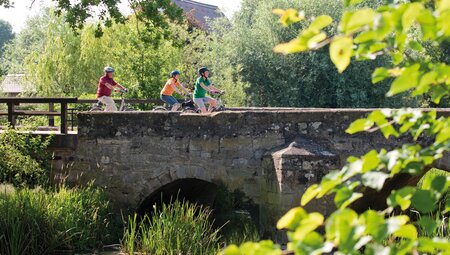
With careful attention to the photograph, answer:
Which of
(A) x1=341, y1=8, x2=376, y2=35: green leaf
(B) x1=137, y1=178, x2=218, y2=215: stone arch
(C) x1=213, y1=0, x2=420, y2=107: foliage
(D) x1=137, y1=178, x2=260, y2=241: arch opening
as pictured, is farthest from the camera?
(C) x1=213, y1=0, x2=420, y2=107: foliage

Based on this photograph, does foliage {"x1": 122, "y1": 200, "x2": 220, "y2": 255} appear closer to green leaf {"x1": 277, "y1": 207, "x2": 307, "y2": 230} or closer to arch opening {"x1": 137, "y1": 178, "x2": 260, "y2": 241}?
arch opening {"x1": 137, "y1": 178, "x2": 260, "y2": 241}

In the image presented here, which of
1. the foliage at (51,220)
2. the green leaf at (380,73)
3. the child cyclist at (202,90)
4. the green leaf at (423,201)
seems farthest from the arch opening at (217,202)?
the green leaf at (423,201)

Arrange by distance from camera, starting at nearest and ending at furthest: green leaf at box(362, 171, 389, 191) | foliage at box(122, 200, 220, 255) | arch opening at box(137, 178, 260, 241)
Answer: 1. green leaf at box(362, 171, 389, 191)
2. foliage at box(122, 200, 220, 255)
3. arch opening at box(137, 178, 260, 241)

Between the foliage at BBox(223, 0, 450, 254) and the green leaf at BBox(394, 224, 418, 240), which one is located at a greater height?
the foliage at BBox(223, 0, 450, 254)

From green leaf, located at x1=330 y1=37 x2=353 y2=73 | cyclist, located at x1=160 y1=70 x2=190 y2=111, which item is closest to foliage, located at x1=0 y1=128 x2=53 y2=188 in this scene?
cyclist, located at x1=160 y1=70 x2=190 y2=111

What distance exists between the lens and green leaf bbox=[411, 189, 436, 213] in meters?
2.36

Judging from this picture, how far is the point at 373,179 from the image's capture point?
241cm

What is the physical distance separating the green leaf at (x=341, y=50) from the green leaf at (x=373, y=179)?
38 cm

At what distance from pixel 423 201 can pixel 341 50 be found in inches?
21.3

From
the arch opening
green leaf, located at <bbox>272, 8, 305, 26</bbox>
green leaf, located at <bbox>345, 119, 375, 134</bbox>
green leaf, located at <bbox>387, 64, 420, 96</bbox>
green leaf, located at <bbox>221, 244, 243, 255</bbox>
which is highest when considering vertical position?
green leaf, located at <bbox>272, 8, 305, 26</bbox>

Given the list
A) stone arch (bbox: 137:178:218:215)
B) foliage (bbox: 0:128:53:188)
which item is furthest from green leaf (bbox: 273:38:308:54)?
foliage (bbox: 0:128:53:188)

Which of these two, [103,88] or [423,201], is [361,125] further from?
[103,88]

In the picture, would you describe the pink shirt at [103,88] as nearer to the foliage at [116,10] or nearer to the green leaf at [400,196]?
the foliage at [116,10]

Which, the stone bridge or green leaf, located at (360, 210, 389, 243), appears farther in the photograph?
the stone bridge
